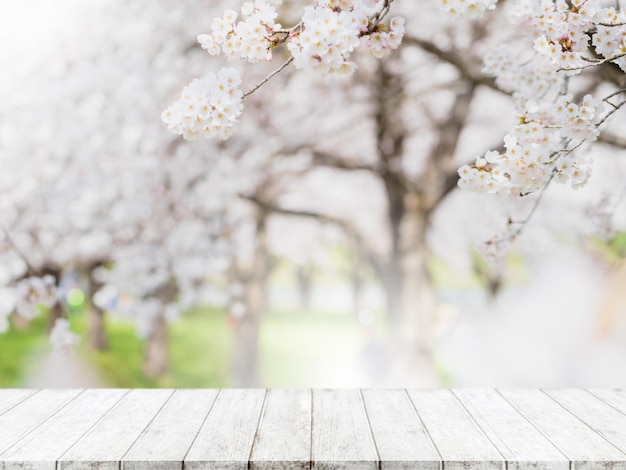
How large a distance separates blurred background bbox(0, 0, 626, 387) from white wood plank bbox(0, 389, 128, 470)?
79.8 inches

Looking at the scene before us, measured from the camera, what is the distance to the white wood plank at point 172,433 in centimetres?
153

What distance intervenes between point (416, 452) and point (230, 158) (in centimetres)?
339

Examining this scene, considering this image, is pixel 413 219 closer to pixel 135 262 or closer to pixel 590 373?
pixel 590 373

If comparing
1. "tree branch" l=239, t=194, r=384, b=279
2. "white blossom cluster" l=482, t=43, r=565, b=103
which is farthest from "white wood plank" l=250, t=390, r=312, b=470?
"tree branch" l=239, t=194, r=384, b=279

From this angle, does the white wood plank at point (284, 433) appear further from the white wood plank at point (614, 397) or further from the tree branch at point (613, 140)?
the tree branch at point (613, 140)

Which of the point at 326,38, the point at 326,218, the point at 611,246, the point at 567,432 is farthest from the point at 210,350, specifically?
the point at 326,38

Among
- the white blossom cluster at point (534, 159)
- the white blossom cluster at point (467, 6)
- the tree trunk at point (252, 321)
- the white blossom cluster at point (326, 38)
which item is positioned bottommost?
the tree trunk at point (252, 321)

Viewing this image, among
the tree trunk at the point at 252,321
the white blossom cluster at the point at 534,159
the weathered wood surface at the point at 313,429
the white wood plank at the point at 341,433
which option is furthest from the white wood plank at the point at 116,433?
the tree trunk at the point at 252,321

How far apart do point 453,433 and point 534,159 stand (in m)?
0.66

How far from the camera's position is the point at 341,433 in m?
1.70

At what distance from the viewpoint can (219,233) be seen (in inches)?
187

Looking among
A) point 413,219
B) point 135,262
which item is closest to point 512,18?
point 413,219

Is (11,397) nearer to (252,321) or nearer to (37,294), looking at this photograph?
(37,294)

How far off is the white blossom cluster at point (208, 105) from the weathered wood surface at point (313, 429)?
700mm
